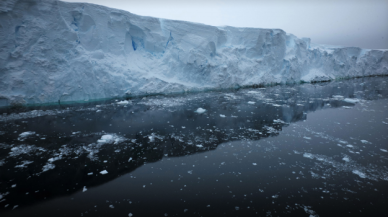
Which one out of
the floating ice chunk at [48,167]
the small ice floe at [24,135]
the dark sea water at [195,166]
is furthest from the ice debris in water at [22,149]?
the floating ice chunk at [48,167]

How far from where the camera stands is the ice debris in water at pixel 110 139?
414 centimetres

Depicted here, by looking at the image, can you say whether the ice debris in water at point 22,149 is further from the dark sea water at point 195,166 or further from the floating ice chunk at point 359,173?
the floating ice chunk at point 359,173

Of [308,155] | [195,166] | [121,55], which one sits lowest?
[195,166]

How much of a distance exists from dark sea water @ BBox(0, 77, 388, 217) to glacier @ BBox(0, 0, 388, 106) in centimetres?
279

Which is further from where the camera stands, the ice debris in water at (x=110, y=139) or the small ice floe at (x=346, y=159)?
the ice debris in water at (x=110, y=139)

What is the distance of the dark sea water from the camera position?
90.4 inches

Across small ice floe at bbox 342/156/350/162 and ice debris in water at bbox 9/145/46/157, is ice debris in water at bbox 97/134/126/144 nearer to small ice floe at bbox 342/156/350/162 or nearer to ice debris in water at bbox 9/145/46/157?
ice debris in water at bbox 9/145/46/157

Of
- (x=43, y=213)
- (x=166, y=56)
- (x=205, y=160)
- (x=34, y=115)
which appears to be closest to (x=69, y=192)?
(x=43, y=213)

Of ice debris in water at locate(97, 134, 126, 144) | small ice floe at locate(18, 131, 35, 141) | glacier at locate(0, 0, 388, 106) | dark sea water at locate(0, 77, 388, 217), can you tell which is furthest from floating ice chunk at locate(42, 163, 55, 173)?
glacier at locate(0, 0, 388, 106)

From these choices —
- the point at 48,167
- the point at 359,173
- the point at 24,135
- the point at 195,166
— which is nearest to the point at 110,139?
the point at 48,167

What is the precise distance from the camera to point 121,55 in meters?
Answer: 9.90

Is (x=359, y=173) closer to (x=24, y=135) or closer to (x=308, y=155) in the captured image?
(x=308, y=155)

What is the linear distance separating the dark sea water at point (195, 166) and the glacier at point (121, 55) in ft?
9.14

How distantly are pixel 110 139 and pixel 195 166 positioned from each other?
2.21 m
